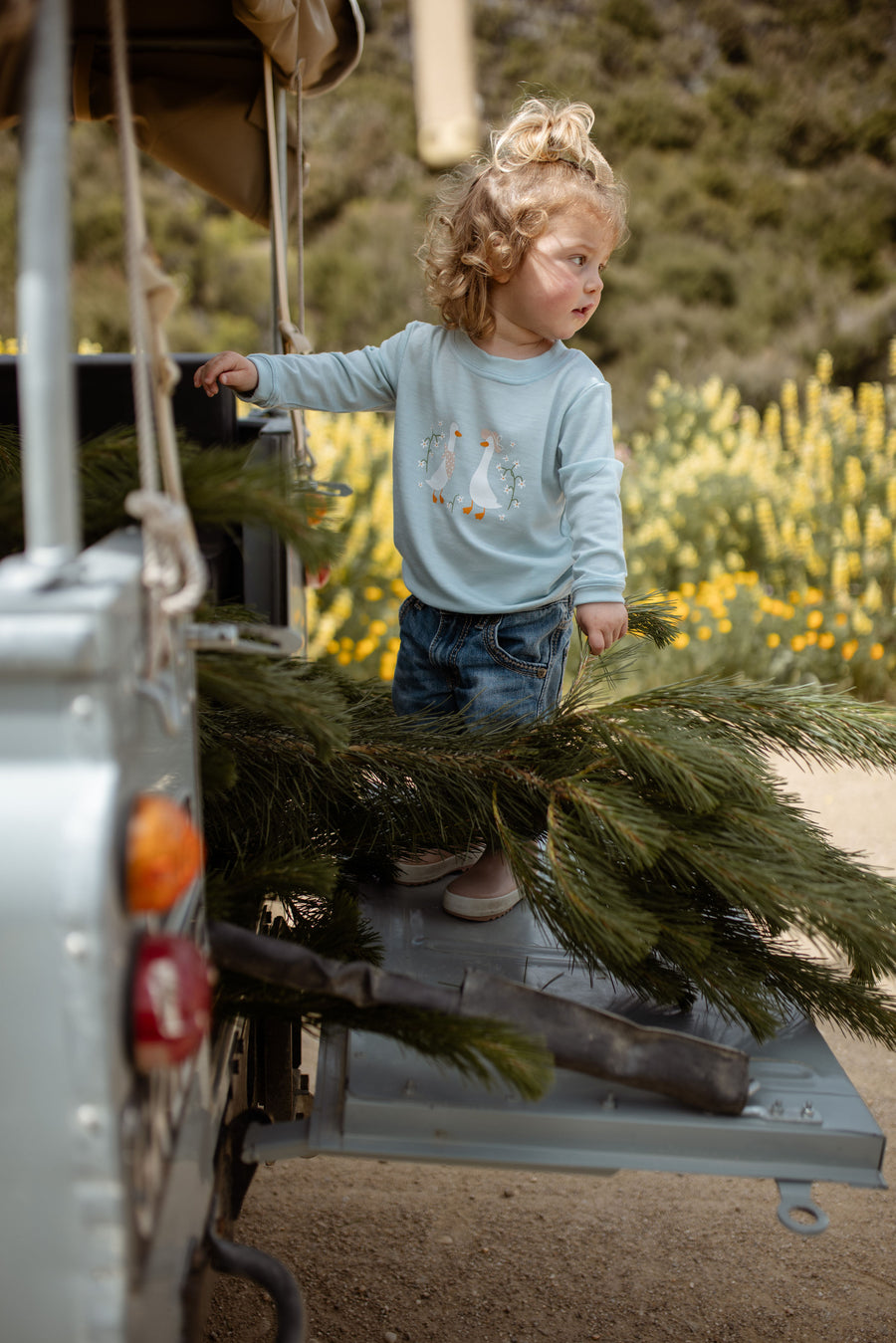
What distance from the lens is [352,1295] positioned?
6.73ft

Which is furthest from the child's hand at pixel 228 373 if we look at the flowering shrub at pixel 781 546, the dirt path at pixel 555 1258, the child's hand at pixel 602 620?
the flowering shrub at pixel 781 546

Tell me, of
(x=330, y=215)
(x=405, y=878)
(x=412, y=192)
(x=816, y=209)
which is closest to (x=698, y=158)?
(x=816, y=209)

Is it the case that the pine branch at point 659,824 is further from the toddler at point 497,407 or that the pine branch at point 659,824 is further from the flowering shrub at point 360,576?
the flowering shrub at point 360,576

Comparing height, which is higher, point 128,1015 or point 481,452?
point 481,452

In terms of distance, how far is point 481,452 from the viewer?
6.94 feet

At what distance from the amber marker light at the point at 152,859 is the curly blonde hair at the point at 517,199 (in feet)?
4.80

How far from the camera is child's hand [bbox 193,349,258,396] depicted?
1946 millimetres

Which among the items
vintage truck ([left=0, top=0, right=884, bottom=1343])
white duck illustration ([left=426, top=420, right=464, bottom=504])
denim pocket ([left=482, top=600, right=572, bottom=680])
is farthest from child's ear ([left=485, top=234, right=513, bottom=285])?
vintage truck ([left=0, top=0, right=884, bottom=1343])

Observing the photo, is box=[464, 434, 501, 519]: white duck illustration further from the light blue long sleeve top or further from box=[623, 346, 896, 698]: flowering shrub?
box=[623, 346, 896, 698]: flowering shrub

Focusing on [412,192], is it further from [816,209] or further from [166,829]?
[166,829]

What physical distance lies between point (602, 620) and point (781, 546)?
4.08 m

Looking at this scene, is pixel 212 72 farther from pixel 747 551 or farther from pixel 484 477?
pixel 747 551

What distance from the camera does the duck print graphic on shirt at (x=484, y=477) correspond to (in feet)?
6.88

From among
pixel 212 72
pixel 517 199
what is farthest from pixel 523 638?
pixel 212 72
